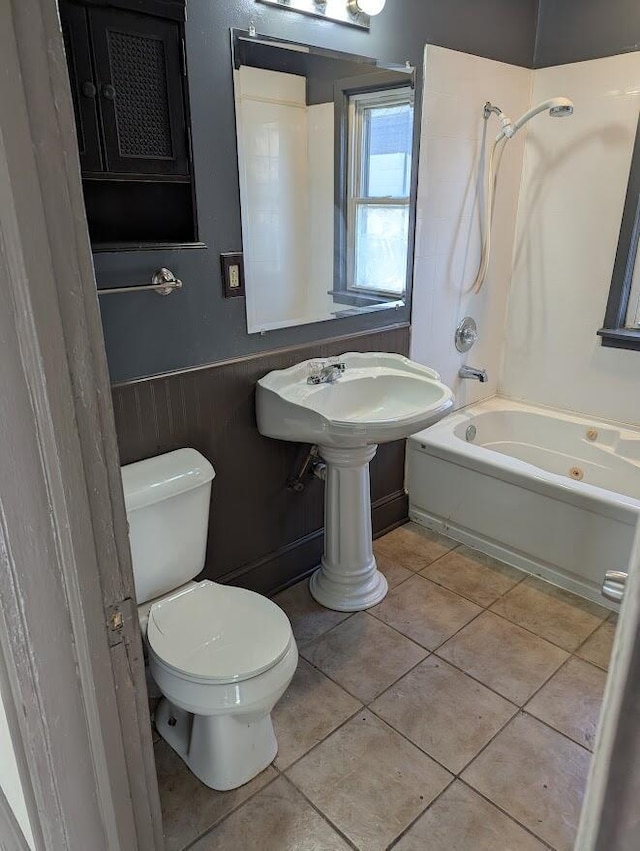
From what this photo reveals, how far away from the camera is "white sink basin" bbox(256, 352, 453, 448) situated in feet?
6.38

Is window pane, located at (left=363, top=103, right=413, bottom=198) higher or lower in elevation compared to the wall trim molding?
higher

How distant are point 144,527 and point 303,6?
5.45ft

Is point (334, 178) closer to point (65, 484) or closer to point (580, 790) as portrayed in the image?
point (65, 484)

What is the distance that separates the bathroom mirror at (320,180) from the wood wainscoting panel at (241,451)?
0.58 ft

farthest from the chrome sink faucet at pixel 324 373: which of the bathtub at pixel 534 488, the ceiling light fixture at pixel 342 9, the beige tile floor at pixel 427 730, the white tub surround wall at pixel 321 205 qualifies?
the ceiling light fixture at pixel 342 9

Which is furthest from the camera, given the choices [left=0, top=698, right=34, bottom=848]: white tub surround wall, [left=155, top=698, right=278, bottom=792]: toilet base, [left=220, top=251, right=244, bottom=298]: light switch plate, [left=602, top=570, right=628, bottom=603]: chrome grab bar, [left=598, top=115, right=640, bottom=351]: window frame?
[left=598, top=115, right=640, bottom=351]: window frame

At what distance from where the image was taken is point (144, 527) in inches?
66.8

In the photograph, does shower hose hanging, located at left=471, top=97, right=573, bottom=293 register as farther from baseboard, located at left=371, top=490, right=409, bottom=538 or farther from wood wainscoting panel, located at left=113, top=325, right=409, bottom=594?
baseboard, located at left=371, top=490, right=409, bottom=538

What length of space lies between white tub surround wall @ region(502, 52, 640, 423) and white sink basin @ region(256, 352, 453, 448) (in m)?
1.05

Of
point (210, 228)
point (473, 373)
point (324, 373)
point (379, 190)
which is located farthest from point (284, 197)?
point (473, 373)

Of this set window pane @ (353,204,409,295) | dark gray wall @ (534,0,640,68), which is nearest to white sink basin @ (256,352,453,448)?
window pane @ (353,204,409,295)

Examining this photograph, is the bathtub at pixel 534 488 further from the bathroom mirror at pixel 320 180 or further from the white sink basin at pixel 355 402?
the bathroom mirror at pixel 320 180

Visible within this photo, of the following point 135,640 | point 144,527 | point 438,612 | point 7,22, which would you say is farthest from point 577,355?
point 7,22

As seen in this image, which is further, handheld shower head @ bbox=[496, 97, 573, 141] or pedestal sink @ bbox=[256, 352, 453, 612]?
handheld shower head @ bbox=[496, 97, 573, 141]
